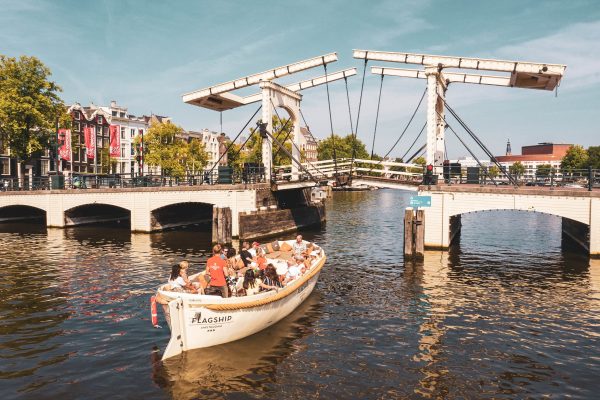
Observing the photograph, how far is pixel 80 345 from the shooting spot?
12047 mm

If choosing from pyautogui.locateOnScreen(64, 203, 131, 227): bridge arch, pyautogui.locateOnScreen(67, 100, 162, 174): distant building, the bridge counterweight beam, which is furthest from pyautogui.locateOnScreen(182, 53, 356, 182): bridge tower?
pyautogui.locateOnScreen(67, 100, 162, 174): distant building

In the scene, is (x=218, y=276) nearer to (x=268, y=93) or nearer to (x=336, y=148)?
(x=268, y=93)

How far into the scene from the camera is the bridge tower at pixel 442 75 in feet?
81.1

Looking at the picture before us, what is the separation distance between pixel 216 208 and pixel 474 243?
1734cm

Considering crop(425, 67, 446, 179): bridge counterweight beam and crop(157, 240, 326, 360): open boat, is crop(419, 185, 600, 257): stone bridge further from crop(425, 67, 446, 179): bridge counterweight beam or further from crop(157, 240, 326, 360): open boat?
crop(157, 240, 326, 360): open boat

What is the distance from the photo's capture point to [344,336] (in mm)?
12789

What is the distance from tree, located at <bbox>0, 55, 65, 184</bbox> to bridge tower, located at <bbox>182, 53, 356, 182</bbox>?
20469 mm

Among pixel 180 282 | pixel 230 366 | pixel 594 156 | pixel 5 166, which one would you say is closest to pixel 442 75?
pixel 180 282

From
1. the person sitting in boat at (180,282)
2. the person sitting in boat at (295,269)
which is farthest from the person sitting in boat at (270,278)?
the person sitting in boat at (180,282)

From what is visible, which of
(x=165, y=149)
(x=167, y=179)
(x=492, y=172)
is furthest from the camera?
(x=165, y=149)

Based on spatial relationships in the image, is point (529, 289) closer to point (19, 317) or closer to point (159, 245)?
point (19, 317)

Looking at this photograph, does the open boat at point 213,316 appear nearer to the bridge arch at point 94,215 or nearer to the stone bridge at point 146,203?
the stone bridge at point 146,203

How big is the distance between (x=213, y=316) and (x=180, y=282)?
5.41 feet

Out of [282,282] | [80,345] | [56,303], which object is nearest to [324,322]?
[282,282]
